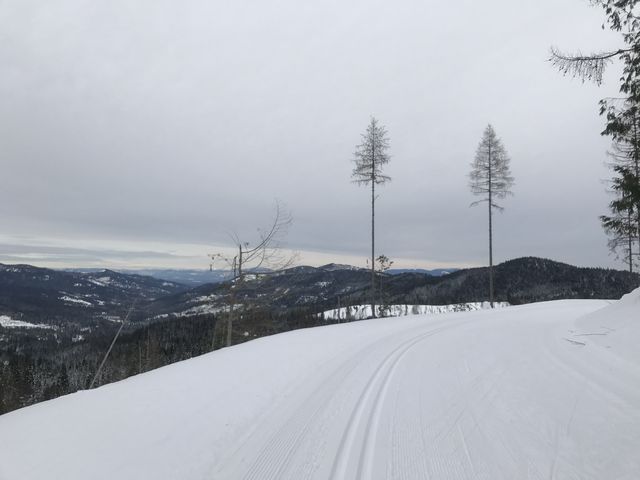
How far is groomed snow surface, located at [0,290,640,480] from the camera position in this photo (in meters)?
3.32

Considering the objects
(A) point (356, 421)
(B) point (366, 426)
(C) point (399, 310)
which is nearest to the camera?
(B) point (366, 426)

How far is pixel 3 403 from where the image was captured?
42094mm

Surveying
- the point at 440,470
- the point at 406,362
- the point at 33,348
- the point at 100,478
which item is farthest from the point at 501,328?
the point at 33,348

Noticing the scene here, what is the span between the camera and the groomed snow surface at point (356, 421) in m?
3.32

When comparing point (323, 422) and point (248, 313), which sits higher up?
point (323, 422)

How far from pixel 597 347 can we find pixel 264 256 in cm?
1303

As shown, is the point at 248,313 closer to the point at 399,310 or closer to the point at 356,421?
the point at 356,421

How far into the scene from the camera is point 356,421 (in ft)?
14.5

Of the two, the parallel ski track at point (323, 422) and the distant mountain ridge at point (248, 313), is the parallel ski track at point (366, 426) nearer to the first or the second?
the parallel ski track at point (323, 422)

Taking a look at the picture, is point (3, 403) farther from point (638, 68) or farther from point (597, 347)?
point (638, 68)

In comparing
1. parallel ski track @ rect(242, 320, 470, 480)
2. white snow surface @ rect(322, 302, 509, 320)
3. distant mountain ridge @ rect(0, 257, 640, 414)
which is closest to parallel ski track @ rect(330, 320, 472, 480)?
parallel ski track @ rect(242, 320, 470, 480)

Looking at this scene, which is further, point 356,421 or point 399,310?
point 399,310

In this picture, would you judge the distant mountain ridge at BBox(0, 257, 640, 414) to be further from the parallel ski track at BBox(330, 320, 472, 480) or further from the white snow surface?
the parallel ski track at BBox(330, 320, 472, 480)

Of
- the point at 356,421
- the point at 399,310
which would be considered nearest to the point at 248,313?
the point at 356,421
